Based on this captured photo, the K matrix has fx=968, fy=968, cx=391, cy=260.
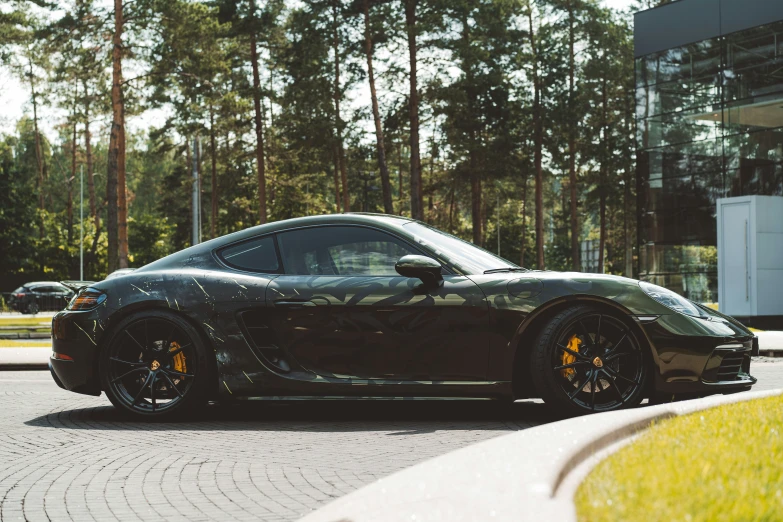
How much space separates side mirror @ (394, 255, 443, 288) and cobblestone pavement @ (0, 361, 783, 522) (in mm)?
999

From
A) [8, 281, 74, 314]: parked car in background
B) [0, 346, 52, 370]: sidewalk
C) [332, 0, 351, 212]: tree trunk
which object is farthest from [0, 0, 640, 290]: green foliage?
[0, 346, 52, 370]: sidewalk

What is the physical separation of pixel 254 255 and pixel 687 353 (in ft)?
10.3

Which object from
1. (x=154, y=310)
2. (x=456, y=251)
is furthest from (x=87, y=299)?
(x=456, y=251)

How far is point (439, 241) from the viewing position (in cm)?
710

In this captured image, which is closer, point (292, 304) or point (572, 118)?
point (292, 304)

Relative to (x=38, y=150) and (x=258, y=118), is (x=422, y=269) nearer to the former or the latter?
(x=258, y=118)

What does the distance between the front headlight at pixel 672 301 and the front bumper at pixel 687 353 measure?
75mm

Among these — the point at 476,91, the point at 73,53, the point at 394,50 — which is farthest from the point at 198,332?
the point at 476,91

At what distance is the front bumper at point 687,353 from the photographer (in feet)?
21.1

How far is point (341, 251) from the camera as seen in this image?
23.1 ft

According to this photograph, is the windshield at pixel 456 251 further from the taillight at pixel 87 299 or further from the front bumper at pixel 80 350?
the front bumper at pixel 80 350

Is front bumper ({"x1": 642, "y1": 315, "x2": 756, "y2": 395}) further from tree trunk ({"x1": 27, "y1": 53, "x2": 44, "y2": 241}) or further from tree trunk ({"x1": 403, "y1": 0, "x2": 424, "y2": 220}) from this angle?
tree trunk ({"x1": 27, "y1": 53, "x2": 44, "y2": 241})

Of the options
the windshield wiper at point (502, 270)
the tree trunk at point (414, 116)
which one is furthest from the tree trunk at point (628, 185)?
the windshield wiper at point (502, 270)

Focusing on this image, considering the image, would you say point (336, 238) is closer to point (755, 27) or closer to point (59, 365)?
point (59, 365)
